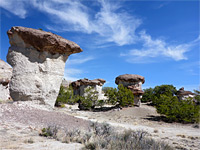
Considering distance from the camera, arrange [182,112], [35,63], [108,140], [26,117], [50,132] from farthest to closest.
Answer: [182,112] → [35,63] → [26,117] → [50,132] → [108,140]

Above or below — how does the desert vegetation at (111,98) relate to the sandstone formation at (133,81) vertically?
below

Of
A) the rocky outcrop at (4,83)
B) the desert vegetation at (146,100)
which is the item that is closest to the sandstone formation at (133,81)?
the desert vegetation at (146,100)

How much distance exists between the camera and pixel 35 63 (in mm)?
9922

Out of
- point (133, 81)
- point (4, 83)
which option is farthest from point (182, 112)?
point (4, 83)

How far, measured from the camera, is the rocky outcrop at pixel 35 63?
367 inches

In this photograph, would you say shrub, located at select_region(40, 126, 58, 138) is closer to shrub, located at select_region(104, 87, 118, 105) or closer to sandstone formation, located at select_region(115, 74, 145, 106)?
shrub, located at select_region(104, 87, 118, 105)

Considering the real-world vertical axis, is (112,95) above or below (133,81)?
below

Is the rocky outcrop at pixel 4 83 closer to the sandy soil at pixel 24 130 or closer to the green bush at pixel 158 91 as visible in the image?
the sandy soil at pixel 24 130

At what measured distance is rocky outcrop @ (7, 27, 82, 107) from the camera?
9312 mm

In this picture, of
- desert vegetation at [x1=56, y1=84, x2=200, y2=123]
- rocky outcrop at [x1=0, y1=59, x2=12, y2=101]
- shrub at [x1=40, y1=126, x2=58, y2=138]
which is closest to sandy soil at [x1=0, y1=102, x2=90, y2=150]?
shrub at [x1=40, y1=126, x2=58, y2=138]

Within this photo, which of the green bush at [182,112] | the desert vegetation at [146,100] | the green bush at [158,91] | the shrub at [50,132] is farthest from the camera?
the green bush at [158,91]

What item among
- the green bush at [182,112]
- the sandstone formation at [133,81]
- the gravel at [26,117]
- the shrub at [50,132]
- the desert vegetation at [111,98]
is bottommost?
the shrub at [50,132]

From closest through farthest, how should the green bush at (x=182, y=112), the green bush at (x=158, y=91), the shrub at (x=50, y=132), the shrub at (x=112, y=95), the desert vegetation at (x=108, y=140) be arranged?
the desert vegetation at (x=108, y=140) → the shrub at (x=50, y=132) → the green bush at (x=182, y=112) → the shrub at (x=112, y=95) → the green bush at (x=158, y=91)

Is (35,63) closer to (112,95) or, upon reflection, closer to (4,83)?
(4,83)
